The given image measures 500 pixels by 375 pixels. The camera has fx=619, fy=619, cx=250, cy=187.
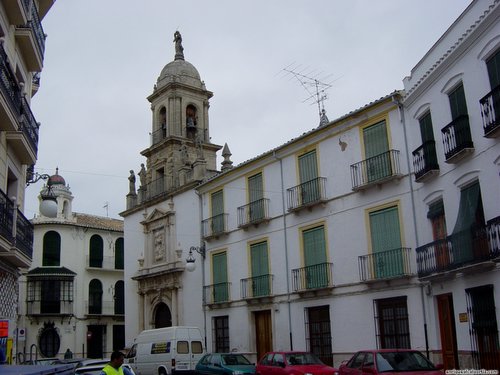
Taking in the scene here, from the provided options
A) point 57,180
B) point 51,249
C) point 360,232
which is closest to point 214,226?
point 360,232

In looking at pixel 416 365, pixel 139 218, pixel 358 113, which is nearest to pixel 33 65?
pixel 358 113

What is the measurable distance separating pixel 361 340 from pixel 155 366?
28.6 ft

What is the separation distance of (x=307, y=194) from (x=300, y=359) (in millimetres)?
7355

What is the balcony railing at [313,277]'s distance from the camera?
22.3m

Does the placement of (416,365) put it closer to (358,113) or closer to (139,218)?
(358,113)

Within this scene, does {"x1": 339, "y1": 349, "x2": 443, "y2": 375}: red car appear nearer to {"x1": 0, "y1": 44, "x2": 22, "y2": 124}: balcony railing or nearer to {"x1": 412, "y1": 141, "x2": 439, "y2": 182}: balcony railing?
{"x1": 412, "y1": 141, "x2": 439, "y2": 182}: balcony railing

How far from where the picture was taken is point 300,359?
18016 mm

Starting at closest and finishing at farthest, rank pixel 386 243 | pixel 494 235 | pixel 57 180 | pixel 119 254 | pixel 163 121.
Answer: pixel 494 235 < pixel 386 243 < pixel 163 121 < pixel 119 254 < pixel 57 180

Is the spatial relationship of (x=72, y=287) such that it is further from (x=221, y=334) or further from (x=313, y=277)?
(x=313, y=277)

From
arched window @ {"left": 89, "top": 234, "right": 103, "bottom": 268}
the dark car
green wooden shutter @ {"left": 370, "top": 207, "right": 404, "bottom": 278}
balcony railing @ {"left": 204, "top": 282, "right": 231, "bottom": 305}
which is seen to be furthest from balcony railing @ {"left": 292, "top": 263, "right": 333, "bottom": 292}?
arched window @ {"left": 89, "top": 234, "right": 103, "bottom": 268}

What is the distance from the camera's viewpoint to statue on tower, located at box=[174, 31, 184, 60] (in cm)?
3704

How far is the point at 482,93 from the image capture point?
Answer: 15625mm

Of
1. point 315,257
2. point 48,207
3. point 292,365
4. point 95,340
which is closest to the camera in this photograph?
point 48,207

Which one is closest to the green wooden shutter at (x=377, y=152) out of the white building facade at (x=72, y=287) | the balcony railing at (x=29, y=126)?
the balcony railing at (x=29, y=126)
